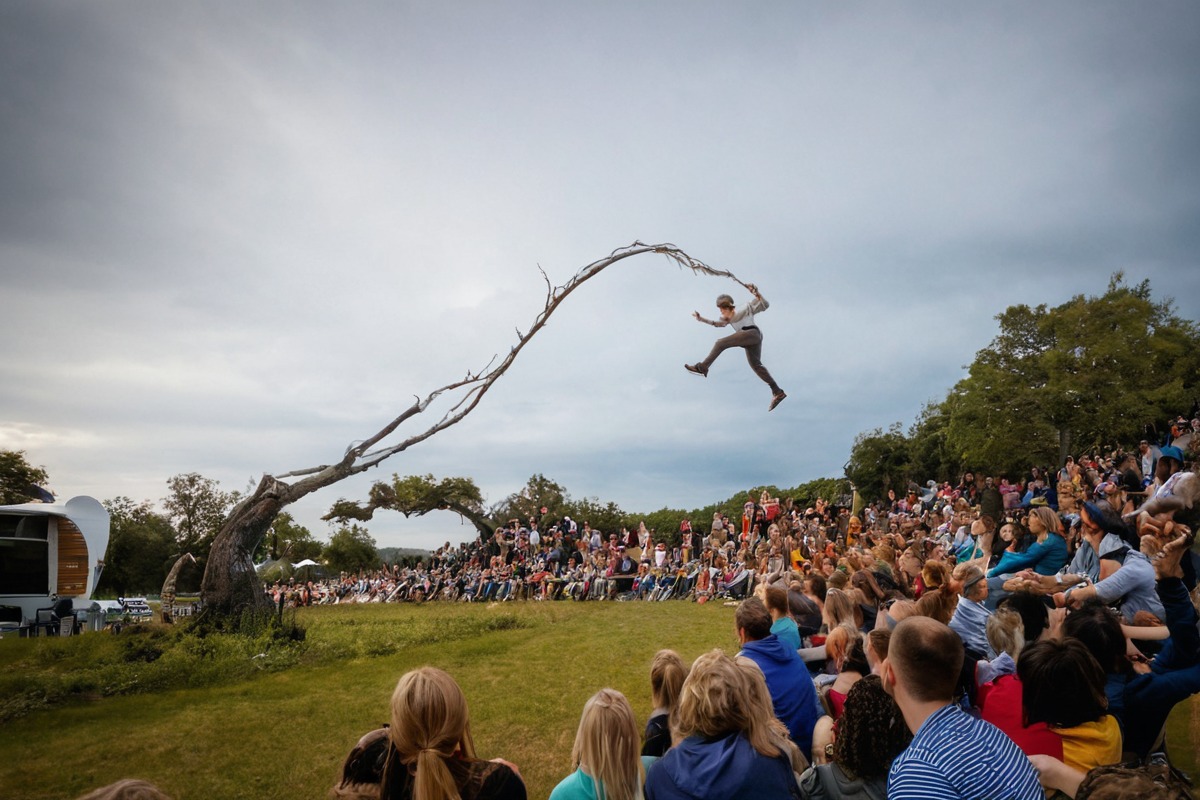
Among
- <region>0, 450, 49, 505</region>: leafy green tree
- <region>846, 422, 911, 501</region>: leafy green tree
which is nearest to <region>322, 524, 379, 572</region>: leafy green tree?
<region>0, 450, 49, 505</region>: leafy green tree

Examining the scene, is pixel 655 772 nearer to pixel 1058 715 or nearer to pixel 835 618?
pixel 1058 715

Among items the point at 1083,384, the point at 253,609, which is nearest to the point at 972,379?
the point at 1083,384

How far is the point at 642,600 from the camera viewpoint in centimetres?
1797

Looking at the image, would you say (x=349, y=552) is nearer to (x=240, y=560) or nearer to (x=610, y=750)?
(x=240, y=560)

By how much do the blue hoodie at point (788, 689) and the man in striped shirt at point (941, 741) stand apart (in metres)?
1.64

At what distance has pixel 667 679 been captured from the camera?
346 cm

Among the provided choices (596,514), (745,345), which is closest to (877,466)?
(596,514)

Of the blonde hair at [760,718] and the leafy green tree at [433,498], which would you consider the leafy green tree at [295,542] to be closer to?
the leafy green tree at [433,498]

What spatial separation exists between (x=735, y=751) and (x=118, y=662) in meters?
10.0

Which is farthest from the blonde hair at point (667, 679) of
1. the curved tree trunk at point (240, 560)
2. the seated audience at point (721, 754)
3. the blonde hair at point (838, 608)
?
the curved tree trunk at point (240, 560)

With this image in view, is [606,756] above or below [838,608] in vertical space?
below

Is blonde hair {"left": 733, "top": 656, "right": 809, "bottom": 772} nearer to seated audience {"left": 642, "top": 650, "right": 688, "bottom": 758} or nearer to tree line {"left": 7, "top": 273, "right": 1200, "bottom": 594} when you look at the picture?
seated audience {"left": 642, "top": 650, "right": 688, "bottom": 758}

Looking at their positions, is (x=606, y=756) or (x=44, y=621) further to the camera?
(x=44, y=621)

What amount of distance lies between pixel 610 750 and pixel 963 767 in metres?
1.18
